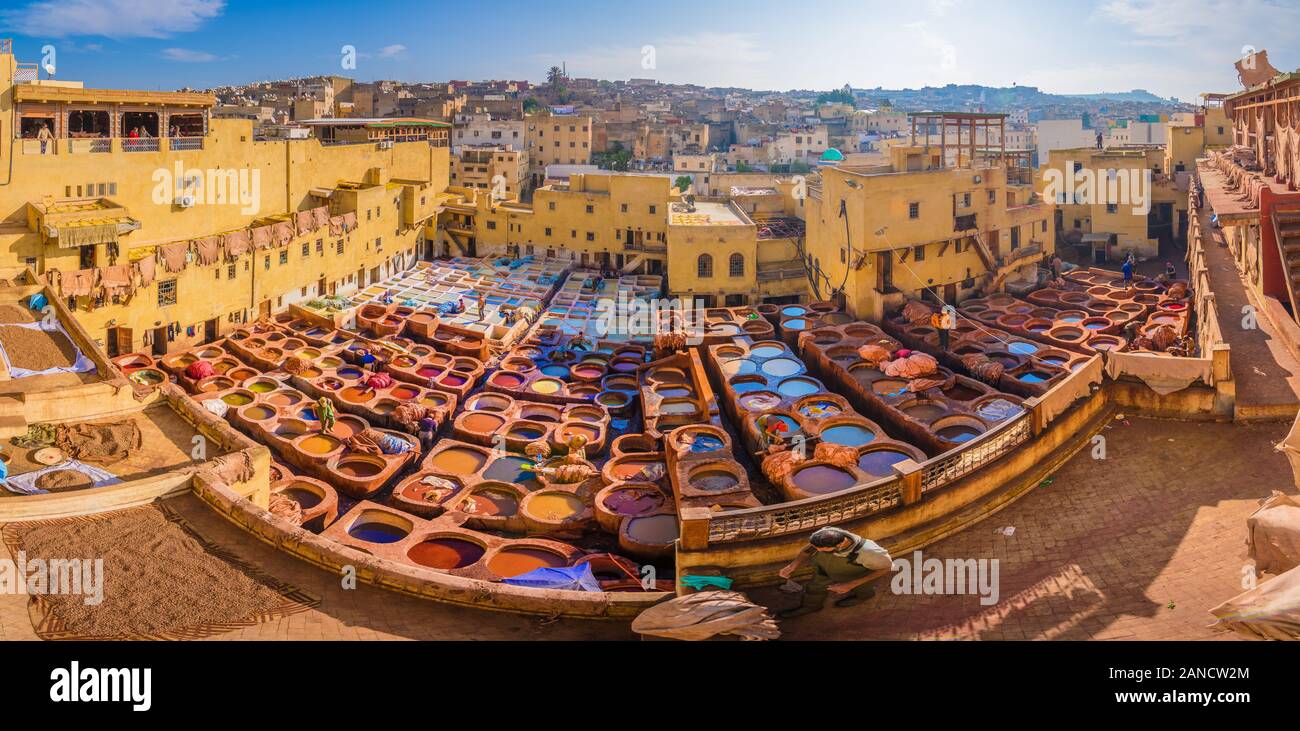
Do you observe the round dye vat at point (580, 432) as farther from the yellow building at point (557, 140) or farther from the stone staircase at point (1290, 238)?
the yellow building at point (557, 140)

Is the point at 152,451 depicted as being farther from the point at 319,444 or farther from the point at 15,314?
the point at 15,314

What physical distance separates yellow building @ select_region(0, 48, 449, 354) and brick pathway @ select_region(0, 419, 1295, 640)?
17954mm

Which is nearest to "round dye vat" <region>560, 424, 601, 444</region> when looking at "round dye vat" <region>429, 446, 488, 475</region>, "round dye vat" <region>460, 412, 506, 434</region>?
"round dye vat" <region>460, 412, 506, 434</region>

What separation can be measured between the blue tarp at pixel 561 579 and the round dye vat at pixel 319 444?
9168 mm

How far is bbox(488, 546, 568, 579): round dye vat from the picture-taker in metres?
18.0

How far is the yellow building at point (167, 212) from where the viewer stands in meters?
27.9

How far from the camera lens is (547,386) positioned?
102 ft

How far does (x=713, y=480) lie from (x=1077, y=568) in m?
9.04

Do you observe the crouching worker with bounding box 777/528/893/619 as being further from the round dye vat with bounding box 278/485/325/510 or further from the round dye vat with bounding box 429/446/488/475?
the round dye vat with bounding box 429/446/488/475

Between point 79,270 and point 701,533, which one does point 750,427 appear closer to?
point 701,533

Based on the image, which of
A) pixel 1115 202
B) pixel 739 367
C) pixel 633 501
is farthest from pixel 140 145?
pixel 1115 202
